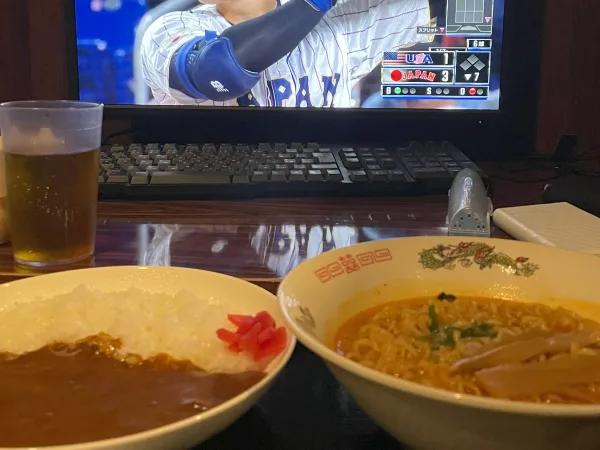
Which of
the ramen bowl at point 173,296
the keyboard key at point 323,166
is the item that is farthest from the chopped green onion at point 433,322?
the keyboard key at point 323,166

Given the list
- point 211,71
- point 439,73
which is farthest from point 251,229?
point 439,73

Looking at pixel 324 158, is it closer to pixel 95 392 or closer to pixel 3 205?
pixel 3 205

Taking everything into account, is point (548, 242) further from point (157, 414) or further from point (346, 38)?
point (346, 38)

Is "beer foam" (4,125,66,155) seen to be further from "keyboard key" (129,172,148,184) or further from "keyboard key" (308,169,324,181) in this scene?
"keyboard key" (308,169,324,181)

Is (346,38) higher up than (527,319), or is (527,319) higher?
(346,38)

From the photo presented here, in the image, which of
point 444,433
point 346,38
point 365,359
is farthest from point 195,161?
point 444,433

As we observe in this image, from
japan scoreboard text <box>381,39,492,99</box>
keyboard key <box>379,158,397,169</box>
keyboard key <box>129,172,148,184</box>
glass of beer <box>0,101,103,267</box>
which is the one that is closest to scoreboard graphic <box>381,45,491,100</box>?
japan scoreboard text <box>381,39,492,99</box>
